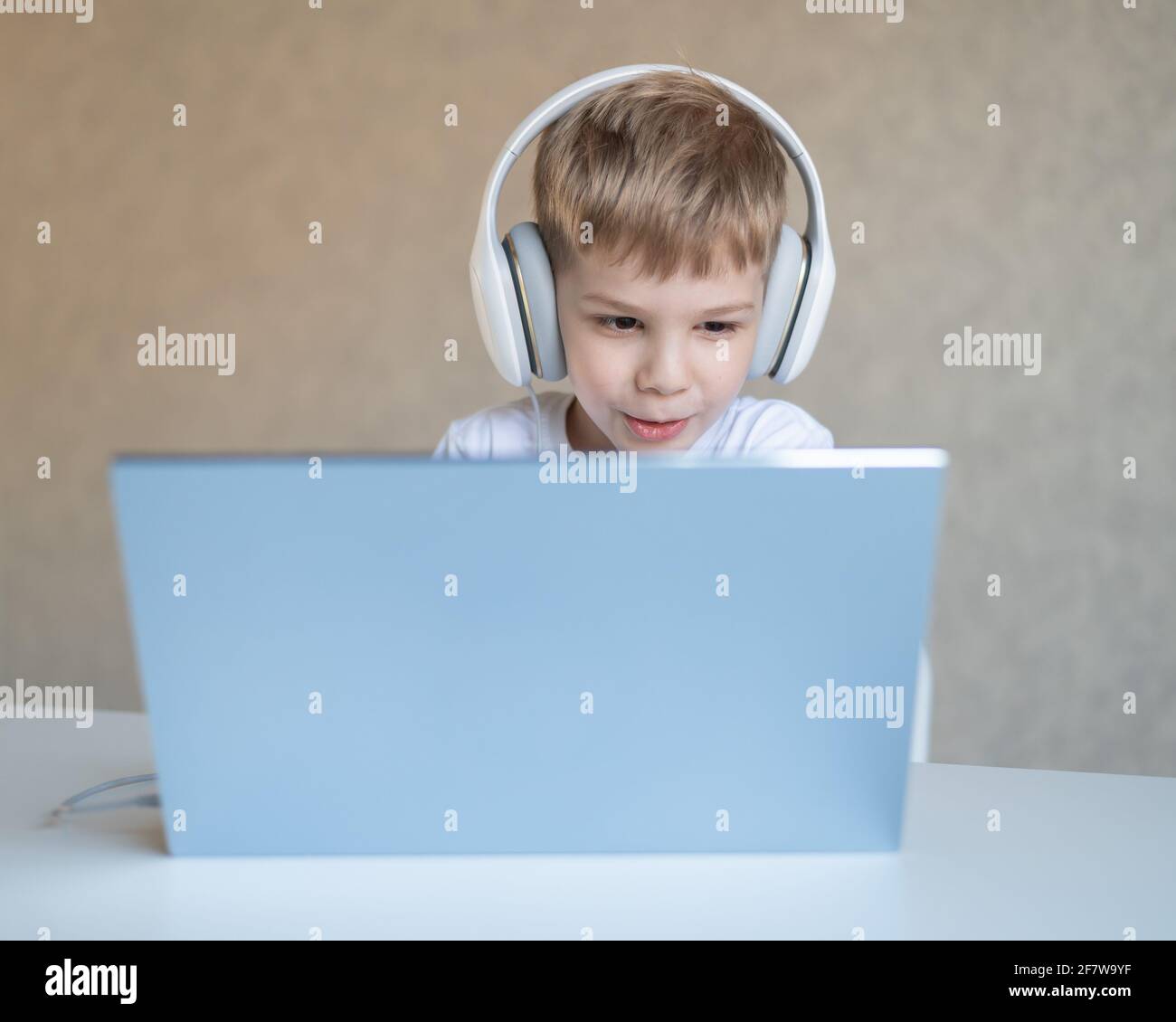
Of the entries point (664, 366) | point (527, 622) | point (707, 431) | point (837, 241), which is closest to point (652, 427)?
point (664, 366)

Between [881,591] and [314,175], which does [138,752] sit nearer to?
[881,591]

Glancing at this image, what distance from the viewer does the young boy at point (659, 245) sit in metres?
1.17

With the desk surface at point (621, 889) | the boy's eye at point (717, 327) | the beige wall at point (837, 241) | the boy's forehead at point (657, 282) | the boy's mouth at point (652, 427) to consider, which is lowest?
the desk surface at point (621, 889)

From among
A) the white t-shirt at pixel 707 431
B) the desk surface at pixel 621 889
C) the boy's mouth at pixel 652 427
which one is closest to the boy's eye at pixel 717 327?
the boy's mouth at pixel 652 427

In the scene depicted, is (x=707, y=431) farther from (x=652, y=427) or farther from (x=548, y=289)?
(x=548, y=289)

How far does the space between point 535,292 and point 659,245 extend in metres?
0.12

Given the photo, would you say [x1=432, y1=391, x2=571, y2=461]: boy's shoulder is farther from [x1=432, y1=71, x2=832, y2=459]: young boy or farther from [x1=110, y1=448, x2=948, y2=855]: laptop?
[x1=110, y1=448, x2=948, y2=855]: laptop

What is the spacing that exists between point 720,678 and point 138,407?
2675mm

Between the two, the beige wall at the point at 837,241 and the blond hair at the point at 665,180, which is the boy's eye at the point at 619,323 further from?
the beige wall at the point at 837,241

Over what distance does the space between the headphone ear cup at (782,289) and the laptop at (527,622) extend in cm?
54

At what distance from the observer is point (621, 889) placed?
0.72 metres

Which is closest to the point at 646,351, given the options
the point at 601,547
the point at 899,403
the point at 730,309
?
the point at 730,309

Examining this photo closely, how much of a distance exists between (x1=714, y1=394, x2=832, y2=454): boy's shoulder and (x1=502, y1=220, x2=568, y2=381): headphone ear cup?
331 mm
